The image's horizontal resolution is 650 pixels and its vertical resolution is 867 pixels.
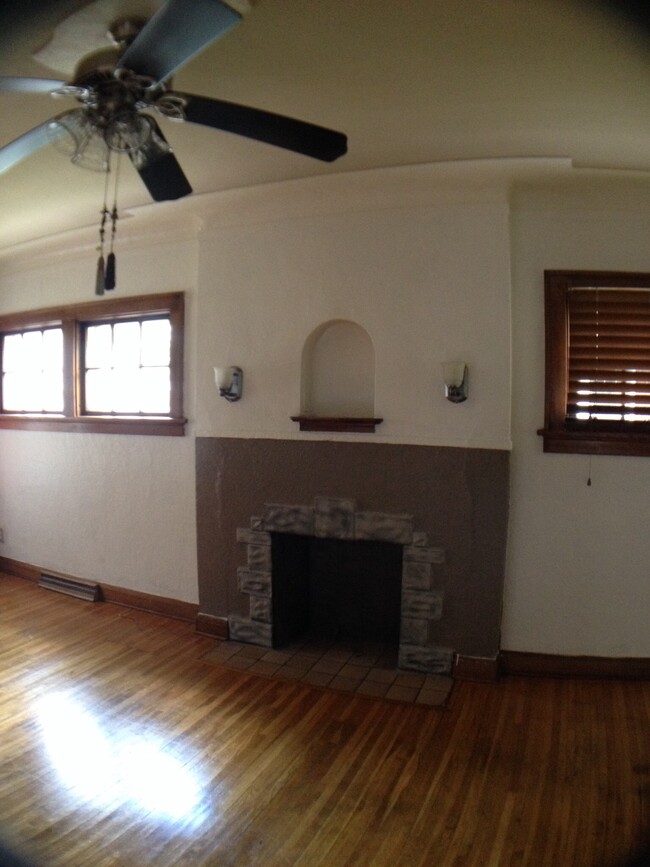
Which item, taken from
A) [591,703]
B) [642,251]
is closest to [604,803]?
[591,703]

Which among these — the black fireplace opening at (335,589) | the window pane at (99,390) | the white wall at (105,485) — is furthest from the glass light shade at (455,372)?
the window pane at (99,390)

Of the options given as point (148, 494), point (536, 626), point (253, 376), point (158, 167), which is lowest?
point (536, 626)

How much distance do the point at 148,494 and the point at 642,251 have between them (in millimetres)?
3232

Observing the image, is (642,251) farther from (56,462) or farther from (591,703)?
(56,462)

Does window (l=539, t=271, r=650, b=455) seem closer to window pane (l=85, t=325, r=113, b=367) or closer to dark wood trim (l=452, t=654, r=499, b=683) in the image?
dark wood trim (l=452, t=654, r=499, b=683)

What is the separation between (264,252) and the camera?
2.92 meters

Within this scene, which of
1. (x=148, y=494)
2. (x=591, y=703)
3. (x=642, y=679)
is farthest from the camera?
(x=148, y=494)

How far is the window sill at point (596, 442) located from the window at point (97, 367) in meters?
2.20

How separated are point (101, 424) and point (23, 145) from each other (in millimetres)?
2427

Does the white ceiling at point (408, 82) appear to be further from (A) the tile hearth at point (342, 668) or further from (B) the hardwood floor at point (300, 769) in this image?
(A) the tile hearth at point (342, 668)

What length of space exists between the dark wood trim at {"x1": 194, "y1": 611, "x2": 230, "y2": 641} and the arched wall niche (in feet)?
4.48

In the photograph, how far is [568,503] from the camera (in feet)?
8.75

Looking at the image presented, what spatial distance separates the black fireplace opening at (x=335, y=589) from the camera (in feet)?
9.96

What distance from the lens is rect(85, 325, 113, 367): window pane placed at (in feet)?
12.3
